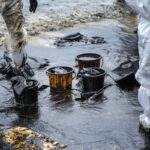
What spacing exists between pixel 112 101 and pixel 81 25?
5.99m

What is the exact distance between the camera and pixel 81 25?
40.3 feet

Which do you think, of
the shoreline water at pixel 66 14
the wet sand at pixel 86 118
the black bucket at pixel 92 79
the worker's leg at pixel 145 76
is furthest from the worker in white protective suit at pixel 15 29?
the shoreline water at pixel 66 14

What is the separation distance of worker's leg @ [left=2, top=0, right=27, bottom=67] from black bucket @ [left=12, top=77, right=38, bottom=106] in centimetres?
107

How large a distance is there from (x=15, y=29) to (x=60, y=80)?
128cm

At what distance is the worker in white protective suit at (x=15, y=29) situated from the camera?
716 centimetres

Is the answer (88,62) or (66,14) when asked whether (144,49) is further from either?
(66,14)

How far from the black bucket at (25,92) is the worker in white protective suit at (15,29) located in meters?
1.07

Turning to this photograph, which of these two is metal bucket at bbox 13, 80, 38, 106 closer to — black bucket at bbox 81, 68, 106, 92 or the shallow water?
black bucket at bbox 81, 68, 106, 92

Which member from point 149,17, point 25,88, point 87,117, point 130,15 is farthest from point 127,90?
point 130,15

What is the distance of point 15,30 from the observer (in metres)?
7.38

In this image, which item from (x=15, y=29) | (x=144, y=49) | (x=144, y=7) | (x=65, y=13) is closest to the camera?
(x=144, y=7)

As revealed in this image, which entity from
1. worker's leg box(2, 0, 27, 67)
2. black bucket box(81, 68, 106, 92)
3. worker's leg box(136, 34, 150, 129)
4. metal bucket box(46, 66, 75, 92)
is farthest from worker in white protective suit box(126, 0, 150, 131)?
worker's leg box(2, 0, 27, 67)

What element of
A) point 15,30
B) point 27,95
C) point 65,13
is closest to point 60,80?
point 27,95

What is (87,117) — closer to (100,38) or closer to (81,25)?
(100,38)
